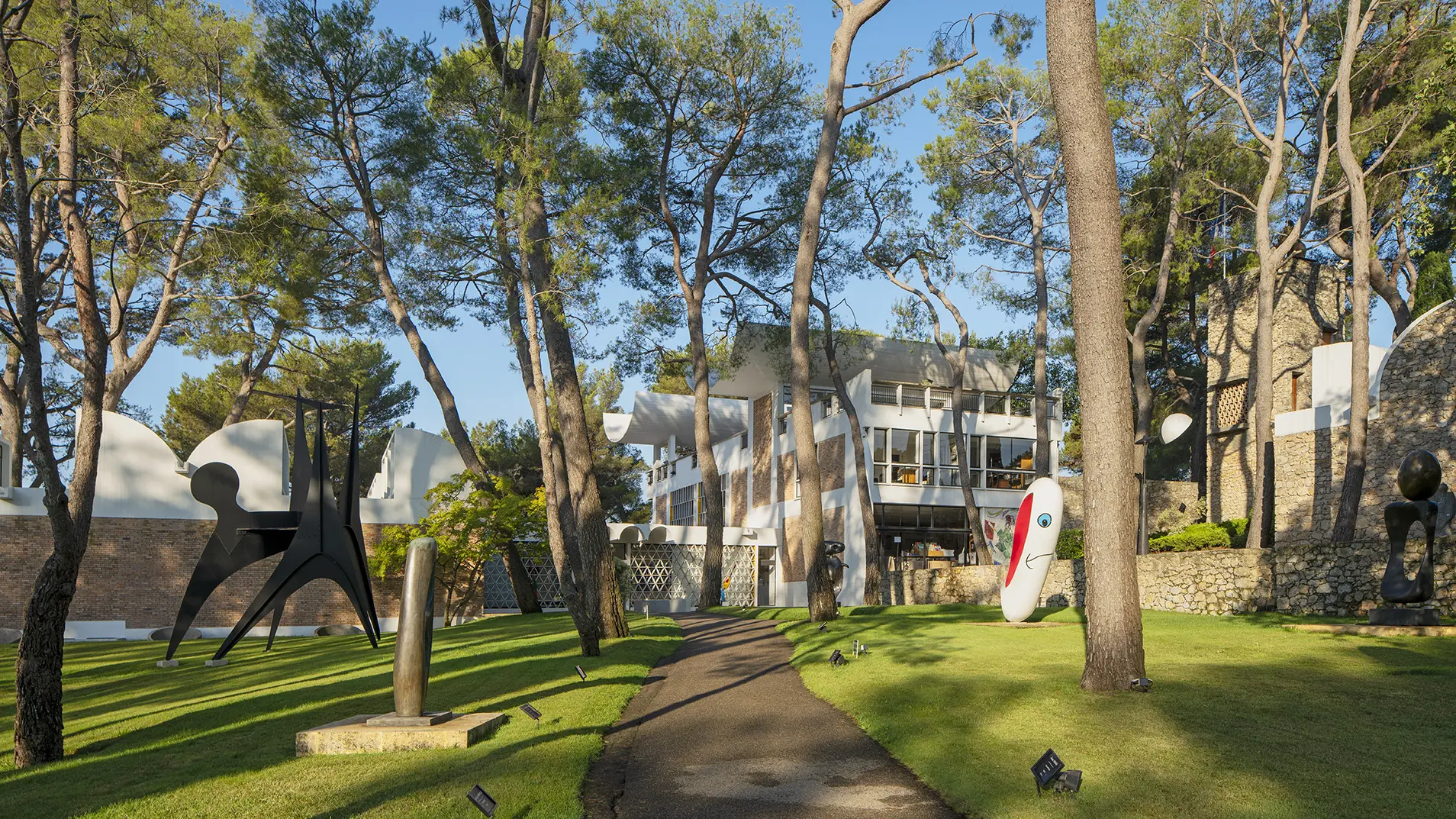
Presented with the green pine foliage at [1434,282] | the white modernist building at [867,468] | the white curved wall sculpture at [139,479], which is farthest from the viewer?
the white modernist building at [867,468]

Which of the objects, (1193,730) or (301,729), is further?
(301,729)

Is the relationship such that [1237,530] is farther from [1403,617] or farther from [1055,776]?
[1055,776]

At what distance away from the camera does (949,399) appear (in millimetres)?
32500

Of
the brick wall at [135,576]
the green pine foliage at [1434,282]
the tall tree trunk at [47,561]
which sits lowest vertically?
the brick wall at [135,576]

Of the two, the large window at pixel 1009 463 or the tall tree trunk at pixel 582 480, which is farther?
the large window at pixel 1009 463

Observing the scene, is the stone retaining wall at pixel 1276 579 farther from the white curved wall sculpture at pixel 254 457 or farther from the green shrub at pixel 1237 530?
the white curved wall sculpture at pixel 254 457

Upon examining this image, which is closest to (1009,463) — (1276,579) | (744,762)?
(1276,579)

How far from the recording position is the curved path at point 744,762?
Result: 18.0 feet

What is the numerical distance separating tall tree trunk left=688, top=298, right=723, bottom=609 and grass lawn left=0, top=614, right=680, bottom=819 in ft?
28.5

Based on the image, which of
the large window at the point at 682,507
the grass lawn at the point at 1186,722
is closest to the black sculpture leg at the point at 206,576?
the grass lawn at the point at 1186,722

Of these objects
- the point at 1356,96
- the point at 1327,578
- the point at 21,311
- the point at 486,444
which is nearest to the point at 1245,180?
the point at 1356,96

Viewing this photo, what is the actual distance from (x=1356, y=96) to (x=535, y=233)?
711 inches

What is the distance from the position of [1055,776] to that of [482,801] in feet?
9.46

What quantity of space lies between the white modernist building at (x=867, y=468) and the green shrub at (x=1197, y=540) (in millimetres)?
4684
